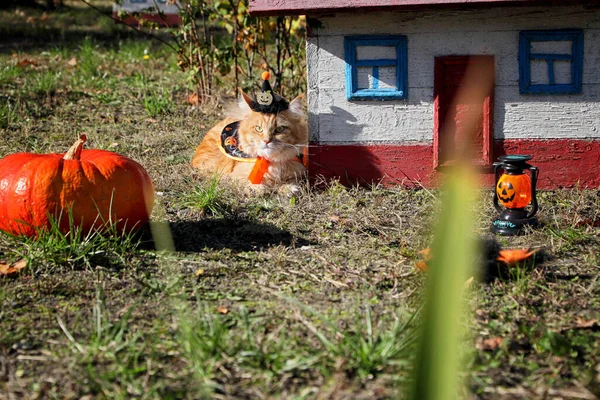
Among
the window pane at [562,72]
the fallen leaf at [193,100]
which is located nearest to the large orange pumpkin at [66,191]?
the window pane at [562,72]

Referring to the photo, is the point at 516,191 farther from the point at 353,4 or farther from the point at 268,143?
the point at 268,143

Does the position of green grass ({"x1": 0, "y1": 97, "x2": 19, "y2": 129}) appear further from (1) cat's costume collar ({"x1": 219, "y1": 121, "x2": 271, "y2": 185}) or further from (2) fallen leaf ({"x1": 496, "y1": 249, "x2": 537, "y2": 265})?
(2) fallen leaf ({"x1": 496, "y1": 249, "x2": 537, "y2": 265})

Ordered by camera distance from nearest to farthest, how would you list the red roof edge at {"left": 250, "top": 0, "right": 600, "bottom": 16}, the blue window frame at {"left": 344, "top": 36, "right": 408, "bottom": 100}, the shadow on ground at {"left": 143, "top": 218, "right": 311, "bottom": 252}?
the shadow on ground at {"left": 143, "top": 218, "right": 311, "bottom": 252} → the red roof edge at {"left": 250, "top": 0, "right": 600, "bottom": 16} → the blue window frame at {"left": 344, "top": 36, "right": 408, "bottom": 100}

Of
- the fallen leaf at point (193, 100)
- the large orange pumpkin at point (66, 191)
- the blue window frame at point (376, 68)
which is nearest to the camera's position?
the large orange pumpkin at point (66, 191)

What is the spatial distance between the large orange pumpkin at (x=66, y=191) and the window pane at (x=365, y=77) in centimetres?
166

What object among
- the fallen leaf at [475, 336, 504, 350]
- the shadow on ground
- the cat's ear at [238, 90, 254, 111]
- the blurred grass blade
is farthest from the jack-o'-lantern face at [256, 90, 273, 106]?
the blurred grass blade

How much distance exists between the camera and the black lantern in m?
3.81

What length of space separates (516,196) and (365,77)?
4.27 ft

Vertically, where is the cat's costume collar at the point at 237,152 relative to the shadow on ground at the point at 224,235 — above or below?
above

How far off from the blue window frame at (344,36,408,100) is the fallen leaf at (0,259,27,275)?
7.38ft

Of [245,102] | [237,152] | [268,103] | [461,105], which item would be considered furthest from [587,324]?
[245,102]

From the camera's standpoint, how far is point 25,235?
3.51 meters

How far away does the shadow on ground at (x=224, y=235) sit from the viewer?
375cm

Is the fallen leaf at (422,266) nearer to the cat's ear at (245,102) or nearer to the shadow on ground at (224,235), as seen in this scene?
the shadow on ground at (224,235)
